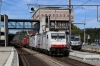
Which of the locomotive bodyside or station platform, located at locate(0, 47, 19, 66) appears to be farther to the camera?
the locomotive bodyside

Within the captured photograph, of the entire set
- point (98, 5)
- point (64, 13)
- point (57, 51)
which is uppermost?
point (64, 13)

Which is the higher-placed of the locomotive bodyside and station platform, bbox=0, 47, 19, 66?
the locomotive bodyside

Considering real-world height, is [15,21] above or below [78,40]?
above

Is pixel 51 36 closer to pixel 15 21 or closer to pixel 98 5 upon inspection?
pixel 98 5

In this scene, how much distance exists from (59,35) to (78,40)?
1743 cm

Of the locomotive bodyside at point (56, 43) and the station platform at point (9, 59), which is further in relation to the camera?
the locomotive bodyside at point (56, 43)

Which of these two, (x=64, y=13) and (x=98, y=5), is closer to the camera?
(x=98, y=5)

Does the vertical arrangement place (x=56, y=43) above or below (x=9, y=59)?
above

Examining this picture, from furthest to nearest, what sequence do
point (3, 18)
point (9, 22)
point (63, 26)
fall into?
1. point (63, 26)
2. point (9, 22)
3. point (3, 18)

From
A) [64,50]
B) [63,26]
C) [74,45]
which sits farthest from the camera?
[63,26]

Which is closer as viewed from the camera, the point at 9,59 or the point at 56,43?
the point at 9,59

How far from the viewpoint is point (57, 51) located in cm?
3145

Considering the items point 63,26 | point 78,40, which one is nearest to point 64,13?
point 63,26

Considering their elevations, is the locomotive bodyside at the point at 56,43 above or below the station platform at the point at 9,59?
above
